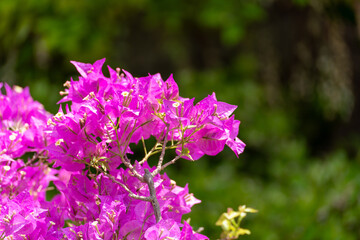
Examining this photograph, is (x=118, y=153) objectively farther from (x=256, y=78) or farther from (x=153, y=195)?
(x=256, y=78)

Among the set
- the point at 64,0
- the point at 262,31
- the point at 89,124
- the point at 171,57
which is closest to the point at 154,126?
the point at 89,124

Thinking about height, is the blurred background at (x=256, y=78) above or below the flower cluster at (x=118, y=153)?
above

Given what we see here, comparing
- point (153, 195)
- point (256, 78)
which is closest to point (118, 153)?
point (153, 195)

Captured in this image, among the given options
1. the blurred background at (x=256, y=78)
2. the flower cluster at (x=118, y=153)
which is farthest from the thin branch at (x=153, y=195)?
the blurred background at (x=256, y=78)

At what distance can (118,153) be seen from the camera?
0.81 m

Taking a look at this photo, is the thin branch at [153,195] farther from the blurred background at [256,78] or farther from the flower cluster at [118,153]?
the blurred background at [256,78]

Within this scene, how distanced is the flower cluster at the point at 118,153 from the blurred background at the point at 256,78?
118cm

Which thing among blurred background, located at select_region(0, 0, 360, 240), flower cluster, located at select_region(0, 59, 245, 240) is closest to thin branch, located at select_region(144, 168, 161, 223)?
flower cluster, located at select_region(0, 59, 245, 240)

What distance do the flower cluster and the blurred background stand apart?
1179 millimetres

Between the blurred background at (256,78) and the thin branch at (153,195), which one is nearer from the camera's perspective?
the thin branch at (153,195)

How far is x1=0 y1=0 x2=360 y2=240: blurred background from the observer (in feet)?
8.30

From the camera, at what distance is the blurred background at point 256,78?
8.30 ft

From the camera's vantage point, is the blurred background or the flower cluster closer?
the flower cluster

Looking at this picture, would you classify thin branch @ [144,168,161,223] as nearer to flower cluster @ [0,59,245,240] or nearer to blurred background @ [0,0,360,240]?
flower cluster @ [0,59,245,240]
